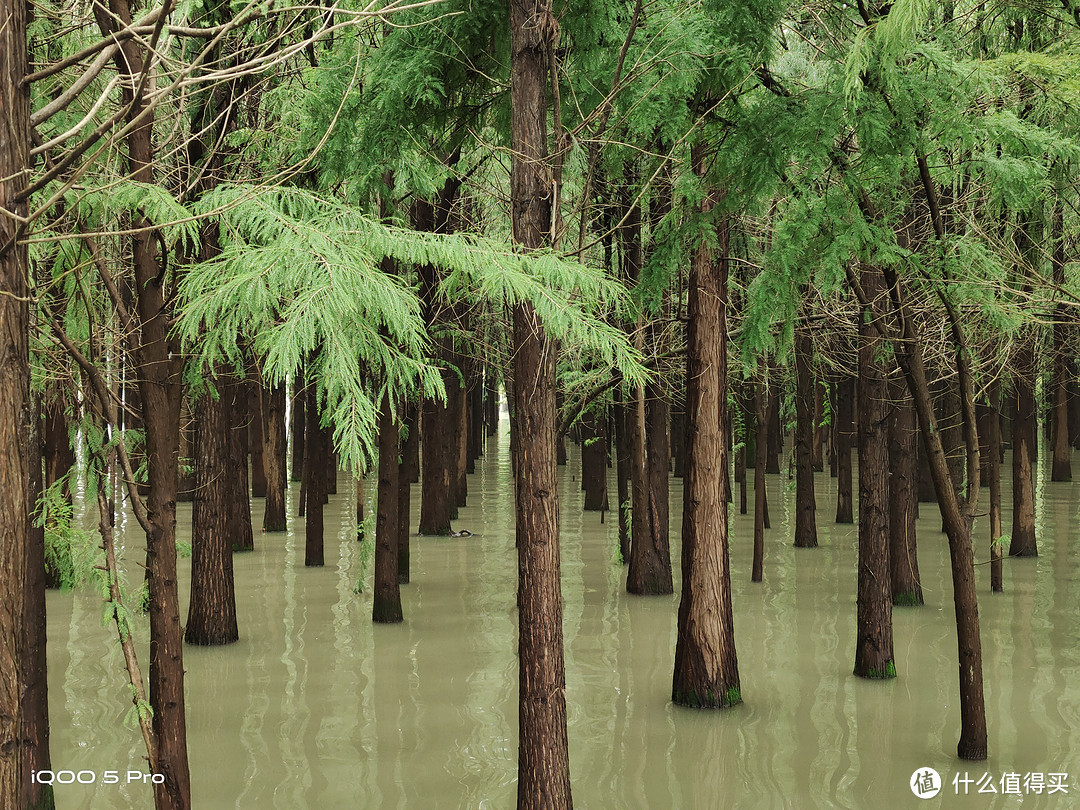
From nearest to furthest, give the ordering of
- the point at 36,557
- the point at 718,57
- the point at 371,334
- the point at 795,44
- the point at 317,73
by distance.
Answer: the point at 371,334 < the point at 36,557 < the point at 718,57 < the point at 317,73 < the point at 795,44

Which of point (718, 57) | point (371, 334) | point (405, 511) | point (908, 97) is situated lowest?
point (405, 511)

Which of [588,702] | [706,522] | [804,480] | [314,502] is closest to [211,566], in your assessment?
[314,502]

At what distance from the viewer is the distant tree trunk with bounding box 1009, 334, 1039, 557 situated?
19469 mm

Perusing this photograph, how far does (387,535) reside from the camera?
14.6 m

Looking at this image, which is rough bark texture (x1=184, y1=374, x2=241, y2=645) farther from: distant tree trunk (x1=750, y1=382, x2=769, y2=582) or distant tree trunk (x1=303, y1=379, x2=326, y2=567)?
distant tree trunk (x1=750, y1=382, x2=769, y2=582)

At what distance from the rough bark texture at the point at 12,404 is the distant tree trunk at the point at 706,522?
7671 millimetres

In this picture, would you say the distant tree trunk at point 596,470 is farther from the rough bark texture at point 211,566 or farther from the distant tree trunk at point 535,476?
the distant tree trunk at point 535,476

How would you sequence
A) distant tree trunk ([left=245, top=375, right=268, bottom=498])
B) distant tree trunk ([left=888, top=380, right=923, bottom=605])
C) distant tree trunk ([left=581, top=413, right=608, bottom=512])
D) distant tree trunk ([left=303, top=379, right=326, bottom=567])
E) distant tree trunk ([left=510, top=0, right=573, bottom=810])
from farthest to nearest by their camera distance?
distant tree trunk ([left=245, top=375, right=268, bottom=498]) < distant tree trunk ([left=581, top=413, right=608, bottom=512]) < distant tree trunk ([left=303, top=379, right=326, bottom=567]) < distant tree trunk ([left=888, top=380, right=923, bottom=605]) < distant tree trunk ([left=510, top=0, right=573, bottom=810])

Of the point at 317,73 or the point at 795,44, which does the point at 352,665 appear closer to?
the point at 317,73

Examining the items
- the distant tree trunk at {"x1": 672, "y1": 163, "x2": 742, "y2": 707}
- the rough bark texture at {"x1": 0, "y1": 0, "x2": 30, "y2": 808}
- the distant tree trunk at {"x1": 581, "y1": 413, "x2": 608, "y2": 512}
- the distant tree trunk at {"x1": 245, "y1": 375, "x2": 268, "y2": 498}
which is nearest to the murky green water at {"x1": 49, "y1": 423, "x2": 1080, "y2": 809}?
the distant tree trunk at {"x1": 672, "y1": 163, "x2": 742, "y2": 707}

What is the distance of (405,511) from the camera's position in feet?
57.9

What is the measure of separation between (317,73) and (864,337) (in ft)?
24.5

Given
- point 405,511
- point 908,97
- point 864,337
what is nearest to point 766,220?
point 864,337

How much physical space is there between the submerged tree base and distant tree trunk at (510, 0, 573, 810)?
3.66 meters
